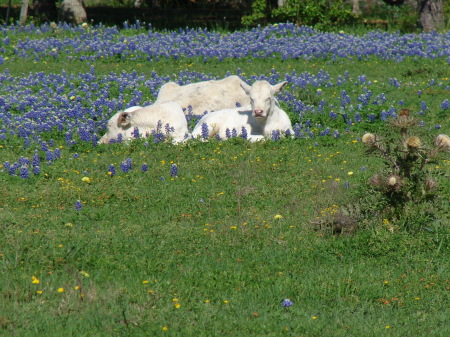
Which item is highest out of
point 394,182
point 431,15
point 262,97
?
point 394,182

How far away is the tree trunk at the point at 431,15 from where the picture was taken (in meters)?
26.4

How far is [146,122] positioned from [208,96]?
2529 millimetres

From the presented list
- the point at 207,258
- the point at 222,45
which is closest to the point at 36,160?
the point at 207,258

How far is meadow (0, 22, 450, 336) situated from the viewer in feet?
22.0

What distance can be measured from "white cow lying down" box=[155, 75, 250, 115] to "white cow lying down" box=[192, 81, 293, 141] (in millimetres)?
1641

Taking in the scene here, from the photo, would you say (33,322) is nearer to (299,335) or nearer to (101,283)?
(101,283)

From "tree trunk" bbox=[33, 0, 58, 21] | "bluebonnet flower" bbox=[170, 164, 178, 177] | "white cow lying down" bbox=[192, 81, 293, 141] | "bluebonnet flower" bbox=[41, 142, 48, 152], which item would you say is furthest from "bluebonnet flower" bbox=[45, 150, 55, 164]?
"tree trunk" bbox=[33, 0, 58, 21]

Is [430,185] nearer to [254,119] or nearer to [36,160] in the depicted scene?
[254,119]

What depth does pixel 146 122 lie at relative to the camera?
13875mm

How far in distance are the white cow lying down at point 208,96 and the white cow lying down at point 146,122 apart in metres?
1.79

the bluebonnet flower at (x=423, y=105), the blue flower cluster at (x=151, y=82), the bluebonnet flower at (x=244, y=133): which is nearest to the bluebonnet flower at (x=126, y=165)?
the blue flower cluster at (x=151, y=82)

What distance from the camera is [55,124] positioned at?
1408 cm

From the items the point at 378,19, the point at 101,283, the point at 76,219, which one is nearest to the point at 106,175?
the point at 76,219

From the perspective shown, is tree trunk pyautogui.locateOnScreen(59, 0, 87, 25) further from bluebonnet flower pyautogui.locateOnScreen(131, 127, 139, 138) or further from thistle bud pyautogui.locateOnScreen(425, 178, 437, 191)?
thistle bud pyautogui.locateOnScreen(425, 178, 437, 191)
